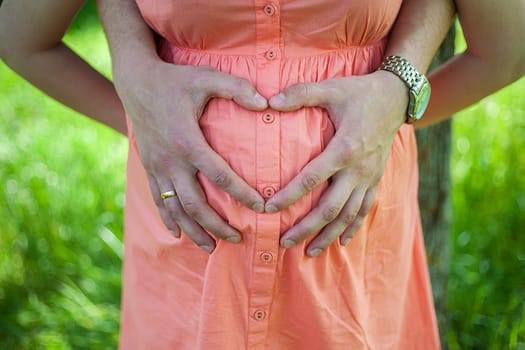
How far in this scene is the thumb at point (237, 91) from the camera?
4.72ft

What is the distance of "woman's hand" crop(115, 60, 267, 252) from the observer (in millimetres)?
1448

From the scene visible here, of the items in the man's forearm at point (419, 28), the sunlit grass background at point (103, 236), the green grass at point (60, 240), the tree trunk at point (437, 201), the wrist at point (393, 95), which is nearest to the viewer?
the wrist at point (393, 95)

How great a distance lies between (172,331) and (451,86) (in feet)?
2.98

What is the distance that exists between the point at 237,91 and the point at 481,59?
2.12 feet

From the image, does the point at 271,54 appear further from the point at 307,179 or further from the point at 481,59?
the point at 481,59

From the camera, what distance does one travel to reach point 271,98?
146cm

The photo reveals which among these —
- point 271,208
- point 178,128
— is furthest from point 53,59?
point 271,208

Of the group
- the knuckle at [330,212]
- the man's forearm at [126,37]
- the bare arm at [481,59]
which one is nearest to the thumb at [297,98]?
the knuckle at [330,212]

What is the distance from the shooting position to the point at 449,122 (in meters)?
2.60

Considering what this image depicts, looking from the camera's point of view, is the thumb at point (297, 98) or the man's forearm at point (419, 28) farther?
the man's forearm at point (419, 28)

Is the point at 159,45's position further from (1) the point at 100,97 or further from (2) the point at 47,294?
(2) the point at 47,294

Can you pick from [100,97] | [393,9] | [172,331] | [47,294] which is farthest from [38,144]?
[393,9]

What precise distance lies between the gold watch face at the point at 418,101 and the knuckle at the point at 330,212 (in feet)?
0.97

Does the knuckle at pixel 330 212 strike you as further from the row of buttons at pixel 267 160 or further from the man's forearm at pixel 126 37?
the man's forearm at pixel 126 37
